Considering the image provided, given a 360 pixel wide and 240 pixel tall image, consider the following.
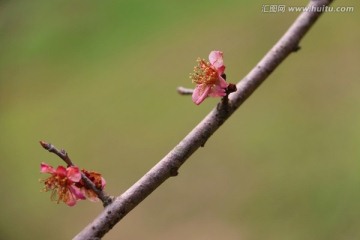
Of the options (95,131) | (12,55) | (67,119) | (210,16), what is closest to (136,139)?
(95,131)

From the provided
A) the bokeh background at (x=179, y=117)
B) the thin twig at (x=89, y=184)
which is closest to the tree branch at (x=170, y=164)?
the thin twig at (x=89, y=184)

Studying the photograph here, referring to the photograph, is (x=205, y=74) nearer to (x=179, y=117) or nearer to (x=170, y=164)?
(x=170, y=164)

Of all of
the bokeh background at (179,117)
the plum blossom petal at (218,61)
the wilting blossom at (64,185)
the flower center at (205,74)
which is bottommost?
the bokeh background at (179,117)

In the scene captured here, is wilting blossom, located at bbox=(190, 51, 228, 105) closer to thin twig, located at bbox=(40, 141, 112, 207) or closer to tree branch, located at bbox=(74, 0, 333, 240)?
tree branch, located at bbox=(74, 0, 333, 240)

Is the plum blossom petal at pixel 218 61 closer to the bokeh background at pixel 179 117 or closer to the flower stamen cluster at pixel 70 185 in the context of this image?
the flower stamen cluster at pixel 70 185

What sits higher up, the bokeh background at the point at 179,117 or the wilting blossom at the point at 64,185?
the wilting blossom at the point at 64,185

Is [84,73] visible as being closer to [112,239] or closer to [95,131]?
[95,131]

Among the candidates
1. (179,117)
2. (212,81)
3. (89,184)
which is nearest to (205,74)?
(212,81)

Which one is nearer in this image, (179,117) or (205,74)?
(205,74)
